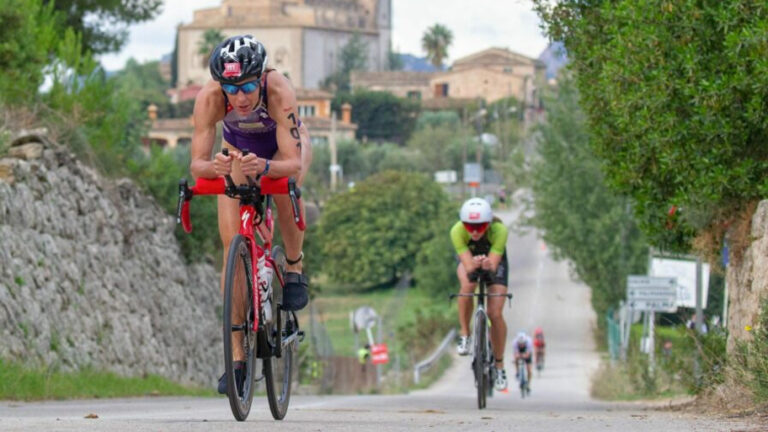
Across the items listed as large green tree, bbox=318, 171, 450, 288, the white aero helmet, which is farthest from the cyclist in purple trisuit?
large green tree, bbox=318, 171, 450, 288

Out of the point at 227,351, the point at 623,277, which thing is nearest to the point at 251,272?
the point at 227,351

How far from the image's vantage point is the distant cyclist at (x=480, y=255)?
1484cm

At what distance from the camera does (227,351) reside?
29.4 feet

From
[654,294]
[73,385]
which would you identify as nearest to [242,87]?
[73,385]

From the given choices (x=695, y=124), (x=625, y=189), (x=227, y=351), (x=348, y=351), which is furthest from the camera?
(x=348, y=351)

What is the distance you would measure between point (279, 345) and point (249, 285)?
783 mm

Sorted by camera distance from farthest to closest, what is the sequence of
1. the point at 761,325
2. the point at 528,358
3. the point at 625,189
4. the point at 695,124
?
the point at 528,358 < the point at 625,189 < the point at 695,124 < the point at 761,325

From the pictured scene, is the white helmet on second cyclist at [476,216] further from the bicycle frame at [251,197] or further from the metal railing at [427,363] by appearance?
the metal railing at [427,363]

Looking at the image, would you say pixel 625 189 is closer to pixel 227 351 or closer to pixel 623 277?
pixel 227 351

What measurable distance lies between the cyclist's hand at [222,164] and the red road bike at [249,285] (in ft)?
0.18

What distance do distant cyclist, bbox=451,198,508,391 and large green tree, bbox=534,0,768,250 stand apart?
2065 millimetres

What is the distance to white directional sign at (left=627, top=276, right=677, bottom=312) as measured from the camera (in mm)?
30766

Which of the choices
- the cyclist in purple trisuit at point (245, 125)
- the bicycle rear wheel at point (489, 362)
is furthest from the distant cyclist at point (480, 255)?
the cyclist in purple trisuit at point (245, 125)

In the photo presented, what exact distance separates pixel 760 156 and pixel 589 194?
42.4 meters
